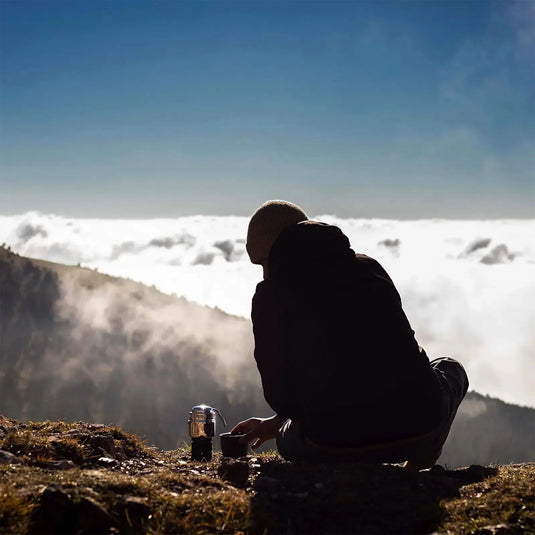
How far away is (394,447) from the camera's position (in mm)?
6422

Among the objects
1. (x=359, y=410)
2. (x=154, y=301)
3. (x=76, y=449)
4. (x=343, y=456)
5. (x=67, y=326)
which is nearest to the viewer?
(x=359, y=410)

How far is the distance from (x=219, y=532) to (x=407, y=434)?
2235 millimetres

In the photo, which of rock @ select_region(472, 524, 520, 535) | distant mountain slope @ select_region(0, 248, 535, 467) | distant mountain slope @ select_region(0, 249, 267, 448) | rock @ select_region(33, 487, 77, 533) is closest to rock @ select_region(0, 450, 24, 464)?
rock @ select_region(33, 487, 77, 533)

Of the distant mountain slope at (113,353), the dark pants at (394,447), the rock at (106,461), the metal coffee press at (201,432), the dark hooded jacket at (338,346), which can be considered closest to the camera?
the dark hooded jacket at (338,346)

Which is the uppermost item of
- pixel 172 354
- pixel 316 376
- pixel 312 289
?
pixel 172 354

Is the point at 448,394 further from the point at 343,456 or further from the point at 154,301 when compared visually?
the point at 154,301

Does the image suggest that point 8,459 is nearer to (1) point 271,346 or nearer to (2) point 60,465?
(2) point 60,465

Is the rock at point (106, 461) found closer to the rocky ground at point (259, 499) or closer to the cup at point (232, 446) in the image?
the rocky ground at point (259, 499)

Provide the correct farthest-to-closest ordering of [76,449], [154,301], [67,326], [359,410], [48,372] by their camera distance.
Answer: [154,301]
[67,326]
[48,372]
[76,449]
[359,410]

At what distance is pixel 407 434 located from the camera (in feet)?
20.7

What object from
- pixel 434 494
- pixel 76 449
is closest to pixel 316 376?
pixel 434 494

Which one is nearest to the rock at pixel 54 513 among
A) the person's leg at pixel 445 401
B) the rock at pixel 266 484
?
the rock at pixel 266 484

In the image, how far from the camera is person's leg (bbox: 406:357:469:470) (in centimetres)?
672

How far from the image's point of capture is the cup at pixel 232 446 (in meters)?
8.02
